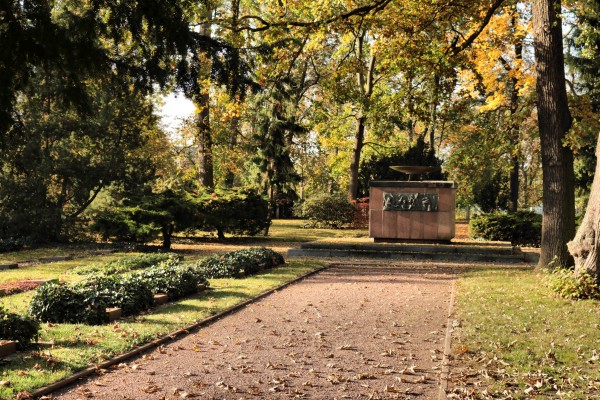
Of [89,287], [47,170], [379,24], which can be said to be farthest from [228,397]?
[47,170]

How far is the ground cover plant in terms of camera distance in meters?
5.91

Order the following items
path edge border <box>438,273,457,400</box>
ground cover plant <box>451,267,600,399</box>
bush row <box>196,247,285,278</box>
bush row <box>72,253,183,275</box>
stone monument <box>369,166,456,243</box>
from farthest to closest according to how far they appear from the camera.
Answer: stone monument <box>369,166,456,243</box> < bush row <box>196,247,285,278</box> < bush row <box>72,253,183,275</box> < ground cover plant <box>451,267,600,399</box> < path edge border <box>438,273,457,400</box>

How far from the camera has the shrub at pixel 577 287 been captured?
10.8 metres

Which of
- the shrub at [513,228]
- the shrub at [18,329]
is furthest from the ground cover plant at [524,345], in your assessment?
the shrub at [513,228]

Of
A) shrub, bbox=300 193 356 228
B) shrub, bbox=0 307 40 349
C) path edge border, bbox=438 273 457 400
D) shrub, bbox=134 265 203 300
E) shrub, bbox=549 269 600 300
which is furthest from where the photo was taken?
shrub, bbox=300 193 356 228

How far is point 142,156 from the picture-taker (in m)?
23.3

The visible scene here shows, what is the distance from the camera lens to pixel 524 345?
7.53 metres

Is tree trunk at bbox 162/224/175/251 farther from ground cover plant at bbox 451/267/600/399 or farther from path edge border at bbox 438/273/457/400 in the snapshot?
path edge border at bbox 438/273/457/400


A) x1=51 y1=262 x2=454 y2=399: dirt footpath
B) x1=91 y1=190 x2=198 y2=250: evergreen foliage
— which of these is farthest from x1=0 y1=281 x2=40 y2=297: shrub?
x1=91 y1=190 x2=198 y2=250: evergreen foliage

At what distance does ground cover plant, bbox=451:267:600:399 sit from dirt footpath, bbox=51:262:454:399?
327mm

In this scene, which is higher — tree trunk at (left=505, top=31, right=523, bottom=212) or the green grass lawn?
tree trunk at (left=505, top=31, right=523, bottom=212)

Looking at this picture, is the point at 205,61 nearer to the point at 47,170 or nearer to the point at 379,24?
the point at 379,24

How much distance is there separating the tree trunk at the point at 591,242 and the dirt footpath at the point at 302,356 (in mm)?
2387

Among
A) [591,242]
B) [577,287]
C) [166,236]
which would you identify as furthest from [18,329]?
[166,236]
